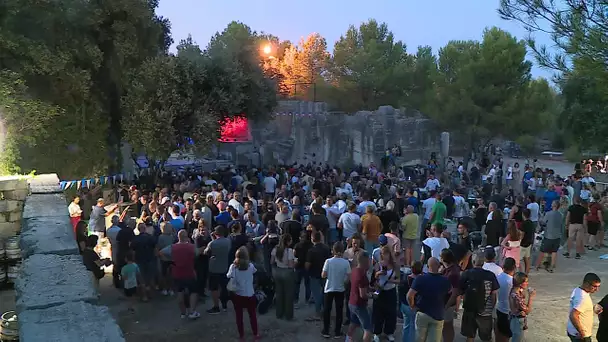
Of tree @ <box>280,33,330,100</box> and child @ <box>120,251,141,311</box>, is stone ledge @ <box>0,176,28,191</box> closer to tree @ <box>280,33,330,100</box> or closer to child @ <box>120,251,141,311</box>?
child @ <box>120,251,141,311</box>

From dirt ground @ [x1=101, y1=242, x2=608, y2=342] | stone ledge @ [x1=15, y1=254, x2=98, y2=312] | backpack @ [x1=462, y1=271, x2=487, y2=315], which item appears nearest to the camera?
stone ledge @ [x1=15, y1=254, x2=98, y2=312]

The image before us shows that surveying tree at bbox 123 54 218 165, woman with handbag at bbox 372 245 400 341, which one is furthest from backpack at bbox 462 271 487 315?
tree at bbox 123 54 218 165

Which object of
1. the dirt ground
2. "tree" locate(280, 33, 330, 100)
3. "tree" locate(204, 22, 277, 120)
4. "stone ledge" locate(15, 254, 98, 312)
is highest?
"tree" locate(280, 33, 330, 100)

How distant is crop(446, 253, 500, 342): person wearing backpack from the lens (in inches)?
249

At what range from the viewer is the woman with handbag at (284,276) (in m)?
7.82

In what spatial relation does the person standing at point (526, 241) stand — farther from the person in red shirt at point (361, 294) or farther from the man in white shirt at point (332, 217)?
the person in red shirt at point (361, 294)

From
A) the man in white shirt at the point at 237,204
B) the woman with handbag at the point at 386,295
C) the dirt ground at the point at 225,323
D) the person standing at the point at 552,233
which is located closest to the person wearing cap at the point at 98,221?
the dirt ground at the point at 225,323

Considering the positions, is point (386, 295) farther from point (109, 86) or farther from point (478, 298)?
point (109, 86)

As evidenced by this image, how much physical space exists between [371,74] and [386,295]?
3371cm

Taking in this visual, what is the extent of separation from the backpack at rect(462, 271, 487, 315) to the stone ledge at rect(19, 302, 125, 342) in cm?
418

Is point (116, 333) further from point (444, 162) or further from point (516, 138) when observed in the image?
point (516, 138)

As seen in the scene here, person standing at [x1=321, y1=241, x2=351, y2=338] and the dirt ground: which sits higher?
person standing at [x1=321, y1=241, x2=351, y2=338]

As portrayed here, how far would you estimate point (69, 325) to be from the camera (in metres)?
3.71

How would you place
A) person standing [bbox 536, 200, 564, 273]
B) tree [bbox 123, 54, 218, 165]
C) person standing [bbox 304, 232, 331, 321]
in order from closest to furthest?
person standing [bbox 304, 232, 331, 321]
person standing [bbox 536, 200, 564, 273]
tree [bbox 123, 54, 218, 165]
